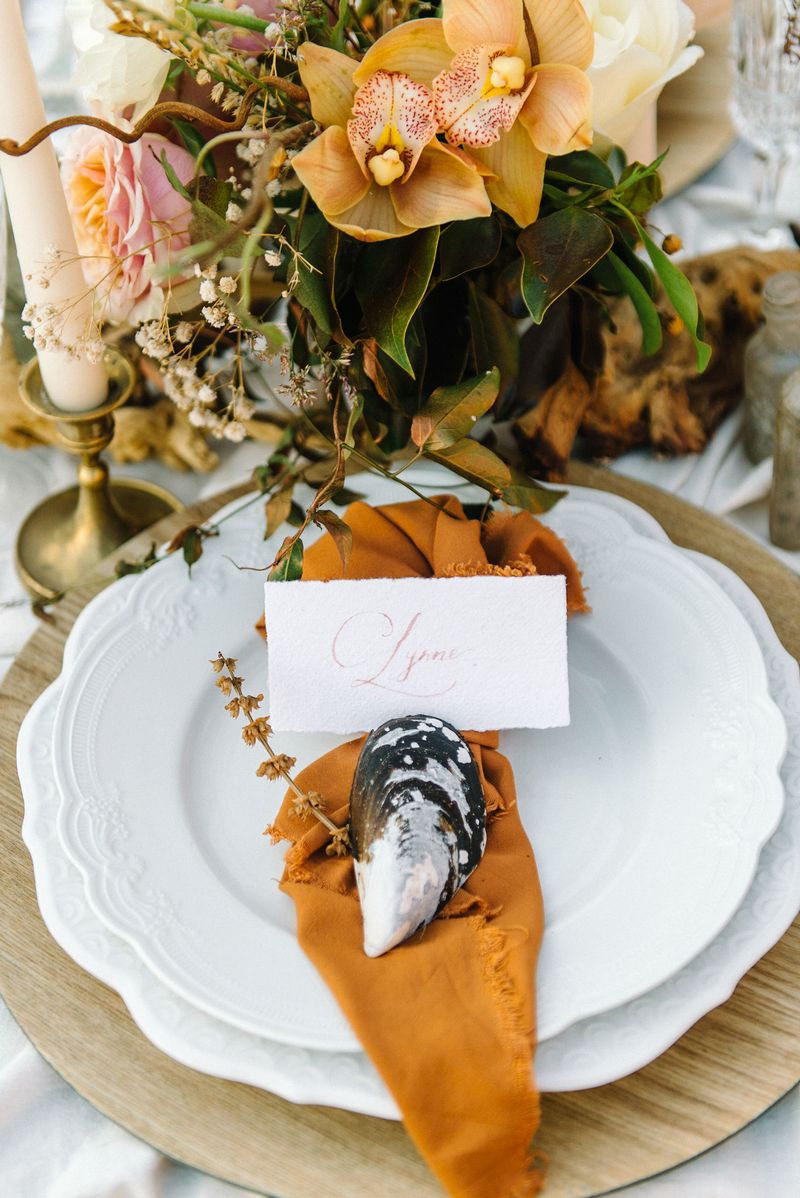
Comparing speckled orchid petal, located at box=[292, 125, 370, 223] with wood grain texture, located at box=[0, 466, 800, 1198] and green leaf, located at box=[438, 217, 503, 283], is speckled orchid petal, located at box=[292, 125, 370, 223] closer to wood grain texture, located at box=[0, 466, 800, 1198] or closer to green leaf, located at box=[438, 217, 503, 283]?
green leaf, located at box=[438, 217, 503, 283]

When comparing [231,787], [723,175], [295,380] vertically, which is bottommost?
[723,175]

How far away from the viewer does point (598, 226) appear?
60 cm

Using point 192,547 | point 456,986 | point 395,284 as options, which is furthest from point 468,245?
point 456,986

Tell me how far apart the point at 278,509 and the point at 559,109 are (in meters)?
0.31

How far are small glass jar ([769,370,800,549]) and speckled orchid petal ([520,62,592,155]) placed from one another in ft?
1.10

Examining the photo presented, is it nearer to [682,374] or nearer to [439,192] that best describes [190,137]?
[439,192]

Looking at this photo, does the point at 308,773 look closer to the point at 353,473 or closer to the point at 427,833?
the point at 427,833

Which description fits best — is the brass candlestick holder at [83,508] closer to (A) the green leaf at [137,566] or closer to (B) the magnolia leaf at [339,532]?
(A) the green leaf at [137,566]

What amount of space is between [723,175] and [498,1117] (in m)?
1.02

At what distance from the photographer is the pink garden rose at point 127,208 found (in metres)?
0.64

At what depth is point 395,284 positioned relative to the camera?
0.60 m

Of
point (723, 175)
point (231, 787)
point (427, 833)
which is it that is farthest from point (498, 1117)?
point (723, 175)

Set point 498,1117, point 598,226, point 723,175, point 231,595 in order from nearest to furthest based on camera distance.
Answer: point 498,1117
point 598,226
point 231,595
point 723,175

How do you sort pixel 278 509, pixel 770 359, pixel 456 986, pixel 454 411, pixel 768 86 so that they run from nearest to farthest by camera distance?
pixel 456 986, pixel 454 411, pixel 278 509, pixel 770 359, pixel 768 86
